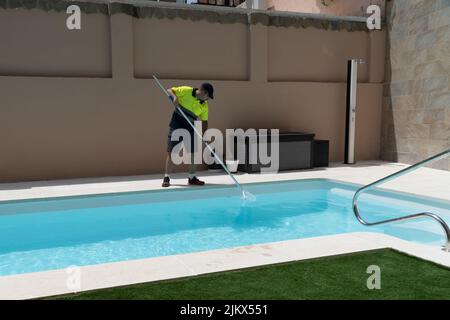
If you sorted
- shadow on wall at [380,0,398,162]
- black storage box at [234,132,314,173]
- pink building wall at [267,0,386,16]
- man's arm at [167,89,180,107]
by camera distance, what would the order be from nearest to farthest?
man's arm at [167,89,180,107] → black storage box at [234,132,314,173] → shadow on wall at [380,0,398,162] → pink building wall at [267,0,386,16]

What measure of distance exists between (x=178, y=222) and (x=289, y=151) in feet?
11.0

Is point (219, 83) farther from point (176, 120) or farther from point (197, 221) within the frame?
point (197, 221)

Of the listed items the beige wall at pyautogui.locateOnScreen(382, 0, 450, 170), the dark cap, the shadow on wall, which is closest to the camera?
the dark cap

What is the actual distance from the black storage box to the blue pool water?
1102 millimetres

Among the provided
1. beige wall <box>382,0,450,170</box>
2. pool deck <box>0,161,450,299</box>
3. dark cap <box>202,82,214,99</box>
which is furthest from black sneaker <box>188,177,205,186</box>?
Answer: beige wall <box>382,0,450,170</box>

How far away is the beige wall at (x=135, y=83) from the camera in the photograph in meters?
7.27

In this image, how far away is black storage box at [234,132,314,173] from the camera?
8094 millimetres

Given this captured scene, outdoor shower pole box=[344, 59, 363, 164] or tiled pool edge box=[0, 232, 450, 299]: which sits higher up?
outdoor shower pole box=[344, 59, 363, 164]

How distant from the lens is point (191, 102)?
6902 millimetres

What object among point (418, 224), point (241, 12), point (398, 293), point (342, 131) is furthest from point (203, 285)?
point (342, 131)

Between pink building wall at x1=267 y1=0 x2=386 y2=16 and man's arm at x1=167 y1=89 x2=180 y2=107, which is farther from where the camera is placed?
pink building wall at x1=267 y1=0 x2=386 y2=16

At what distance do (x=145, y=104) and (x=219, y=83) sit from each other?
1.42m

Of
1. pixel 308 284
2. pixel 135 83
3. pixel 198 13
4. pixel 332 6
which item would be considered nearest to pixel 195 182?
pixel 135 83

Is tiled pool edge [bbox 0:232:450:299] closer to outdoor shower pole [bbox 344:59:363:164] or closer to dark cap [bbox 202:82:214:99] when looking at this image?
dark cap [bbox 202:82:214:99]
